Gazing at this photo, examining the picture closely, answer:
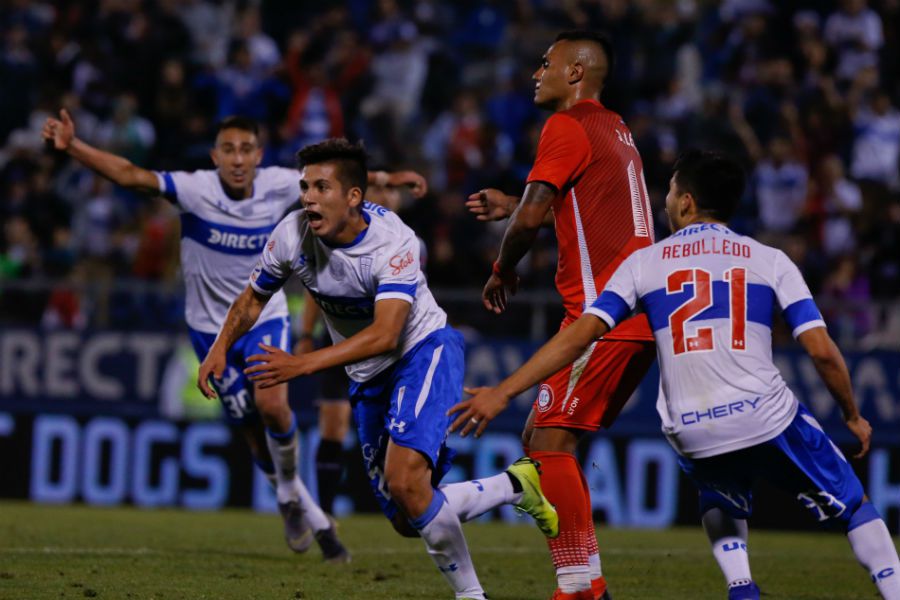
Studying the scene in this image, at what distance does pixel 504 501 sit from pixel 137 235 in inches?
422

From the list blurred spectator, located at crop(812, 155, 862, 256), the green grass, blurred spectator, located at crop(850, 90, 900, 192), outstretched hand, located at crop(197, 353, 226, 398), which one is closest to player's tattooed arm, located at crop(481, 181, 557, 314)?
outstretched hand, located at crop(197, 353, 226, 398)

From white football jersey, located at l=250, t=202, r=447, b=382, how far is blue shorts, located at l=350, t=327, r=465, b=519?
0.25ft

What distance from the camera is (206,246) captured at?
9.90 meters

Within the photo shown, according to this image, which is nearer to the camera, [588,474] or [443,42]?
[588,474]

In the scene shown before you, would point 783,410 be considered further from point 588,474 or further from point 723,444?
point 588,474

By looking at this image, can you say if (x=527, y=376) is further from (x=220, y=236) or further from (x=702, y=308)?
(x=220, y=236)

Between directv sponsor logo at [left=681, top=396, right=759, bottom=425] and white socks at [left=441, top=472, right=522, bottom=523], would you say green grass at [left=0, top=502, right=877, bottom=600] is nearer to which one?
white socks at [left=441, top=472, right=522, bottom=523]

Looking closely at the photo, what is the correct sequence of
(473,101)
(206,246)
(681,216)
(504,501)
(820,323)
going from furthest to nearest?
(473,101), (206,246), (504,501), (681,216), (820,323)

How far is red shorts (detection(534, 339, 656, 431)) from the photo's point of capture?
23.3 ft

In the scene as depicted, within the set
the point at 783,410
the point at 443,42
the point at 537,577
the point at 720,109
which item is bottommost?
the point at 537,577

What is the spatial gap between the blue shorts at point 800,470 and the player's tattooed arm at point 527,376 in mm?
731

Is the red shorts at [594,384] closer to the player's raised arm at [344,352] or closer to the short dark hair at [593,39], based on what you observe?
the player's raised arm at [344,352]

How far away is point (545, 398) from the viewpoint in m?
7.18

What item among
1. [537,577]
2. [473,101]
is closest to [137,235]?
[473,101]
